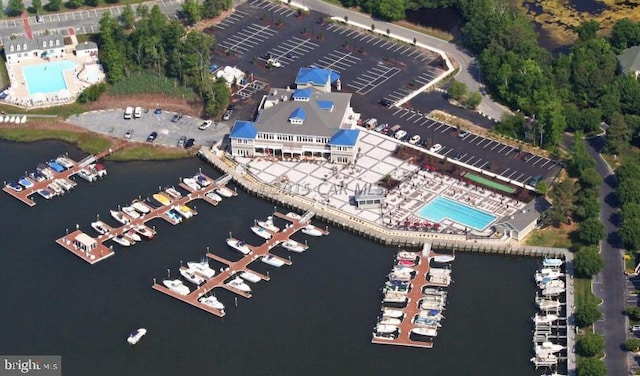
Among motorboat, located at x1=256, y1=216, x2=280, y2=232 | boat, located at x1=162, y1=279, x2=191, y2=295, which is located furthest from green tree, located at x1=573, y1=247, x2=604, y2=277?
boat, located at x1=162, y1=279, x2=191, y2=295

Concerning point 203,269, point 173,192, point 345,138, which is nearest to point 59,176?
point 173,192

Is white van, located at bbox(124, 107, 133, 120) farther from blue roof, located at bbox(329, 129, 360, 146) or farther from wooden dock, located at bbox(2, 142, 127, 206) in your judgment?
blue roof, located at bbox(329, 129, 360, 146)

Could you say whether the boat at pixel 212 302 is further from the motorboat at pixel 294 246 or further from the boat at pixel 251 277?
the motorboat at pixel 294 246

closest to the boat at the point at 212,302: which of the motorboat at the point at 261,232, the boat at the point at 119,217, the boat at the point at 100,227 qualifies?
the motorboat at the point at 261,232

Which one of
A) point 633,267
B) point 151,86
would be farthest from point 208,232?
point 633,267

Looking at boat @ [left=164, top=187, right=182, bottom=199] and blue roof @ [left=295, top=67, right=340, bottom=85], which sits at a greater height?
blue roof @ [left=295, top=67, right=340, bottom=85]

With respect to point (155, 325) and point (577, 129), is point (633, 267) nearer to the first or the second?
point (577, 129)

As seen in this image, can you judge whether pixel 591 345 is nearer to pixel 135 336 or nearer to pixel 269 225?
pixel 269 225
